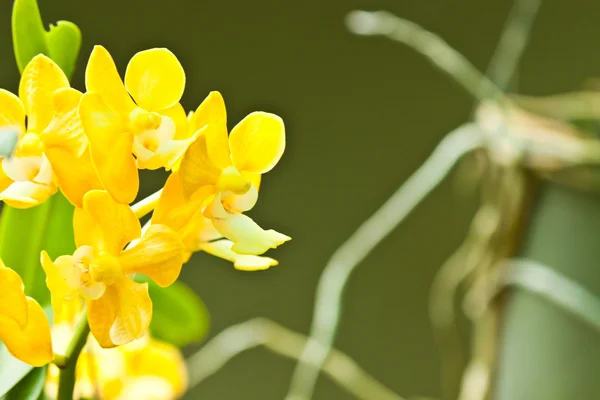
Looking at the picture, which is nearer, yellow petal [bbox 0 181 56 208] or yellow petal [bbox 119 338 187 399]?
yellow petal [bbox 0 181 56 208]

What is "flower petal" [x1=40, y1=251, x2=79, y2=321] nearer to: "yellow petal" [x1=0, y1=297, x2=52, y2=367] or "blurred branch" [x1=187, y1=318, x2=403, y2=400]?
"yellow petal" [x1=0, y1=297, x2=52, y2=367]

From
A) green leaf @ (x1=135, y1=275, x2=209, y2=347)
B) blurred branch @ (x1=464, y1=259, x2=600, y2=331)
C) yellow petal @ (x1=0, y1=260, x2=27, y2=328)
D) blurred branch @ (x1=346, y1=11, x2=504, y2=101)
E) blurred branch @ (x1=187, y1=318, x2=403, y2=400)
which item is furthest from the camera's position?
blurred branch @ (x1=187, y1=318, x2=403, y2=400)

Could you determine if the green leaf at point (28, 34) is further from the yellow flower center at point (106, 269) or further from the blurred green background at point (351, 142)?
the blurred green background at point (351, 142)

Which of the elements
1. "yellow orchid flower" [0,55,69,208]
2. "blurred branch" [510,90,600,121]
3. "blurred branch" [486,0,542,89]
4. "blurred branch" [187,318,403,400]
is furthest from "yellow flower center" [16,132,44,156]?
"blurred branch" [486,0,542,89]

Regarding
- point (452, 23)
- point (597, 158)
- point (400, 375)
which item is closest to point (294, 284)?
point (400, 375)

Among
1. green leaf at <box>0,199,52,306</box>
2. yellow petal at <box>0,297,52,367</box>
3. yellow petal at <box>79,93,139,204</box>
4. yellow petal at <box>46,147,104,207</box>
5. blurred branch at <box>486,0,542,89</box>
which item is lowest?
yellow petal at <box>0,297,52,367</box>

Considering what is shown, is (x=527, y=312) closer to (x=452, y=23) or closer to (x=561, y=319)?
(x=561, y=319)
